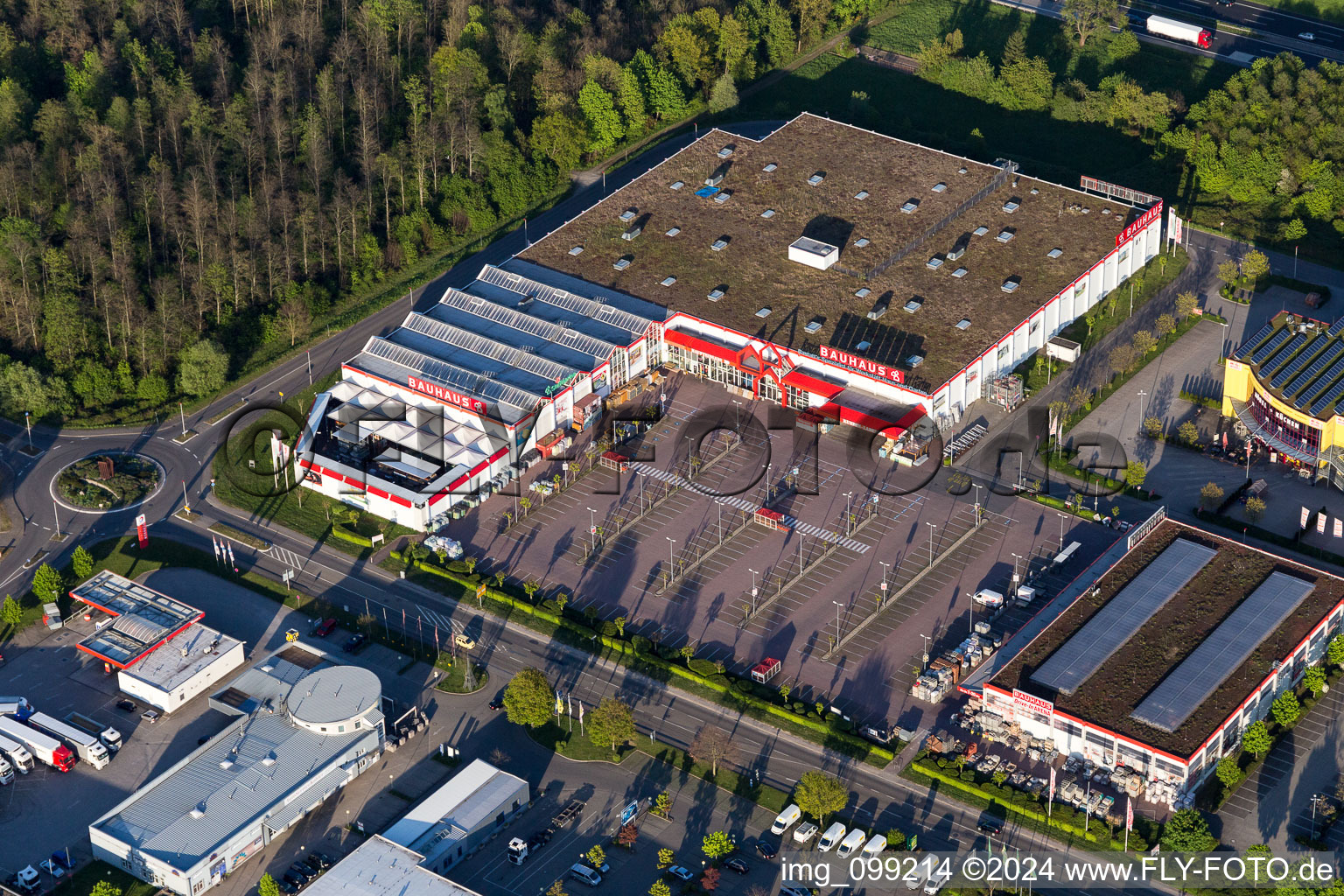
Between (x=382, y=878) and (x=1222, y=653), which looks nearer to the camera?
(x=382, y=878)

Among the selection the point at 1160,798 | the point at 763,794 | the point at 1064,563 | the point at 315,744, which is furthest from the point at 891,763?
the point at 315,744

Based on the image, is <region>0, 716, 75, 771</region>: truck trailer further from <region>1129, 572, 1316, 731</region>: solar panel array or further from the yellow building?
the yellow building

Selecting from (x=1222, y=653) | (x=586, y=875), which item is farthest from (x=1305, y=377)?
(x=586, y=875)

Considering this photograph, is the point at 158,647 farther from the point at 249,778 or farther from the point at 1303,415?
the point at 1303,415

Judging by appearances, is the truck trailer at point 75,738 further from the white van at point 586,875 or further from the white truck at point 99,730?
the white van at point 586,875

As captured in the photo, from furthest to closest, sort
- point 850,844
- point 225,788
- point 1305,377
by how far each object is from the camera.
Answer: point 1305,377 < point 225,788 < point 850,844

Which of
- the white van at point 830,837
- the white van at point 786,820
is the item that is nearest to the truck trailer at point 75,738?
the white van at point 786,820

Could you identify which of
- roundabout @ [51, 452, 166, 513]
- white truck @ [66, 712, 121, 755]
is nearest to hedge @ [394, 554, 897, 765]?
roundabout @ [51, 452, 166, 513]
